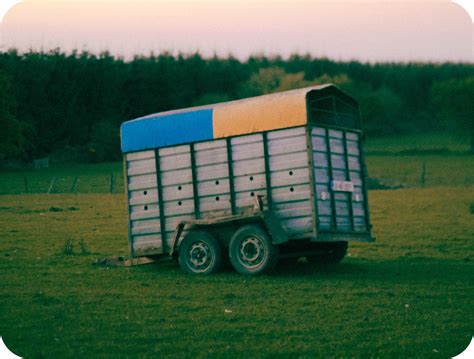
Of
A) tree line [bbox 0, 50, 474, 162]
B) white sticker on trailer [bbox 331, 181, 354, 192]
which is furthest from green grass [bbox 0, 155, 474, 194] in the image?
white sticker on trailer [bbox 331, 181, 354, 192]

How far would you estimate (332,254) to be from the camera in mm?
18719

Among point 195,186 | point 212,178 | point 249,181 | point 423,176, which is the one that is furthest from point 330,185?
point 423,176

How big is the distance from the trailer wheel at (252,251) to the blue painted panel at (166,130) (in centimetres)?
225

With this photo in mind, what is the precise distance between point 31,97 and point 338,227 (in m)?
27.5

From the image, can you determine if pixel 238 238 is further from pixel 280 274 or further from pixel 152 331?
pixel 152 331

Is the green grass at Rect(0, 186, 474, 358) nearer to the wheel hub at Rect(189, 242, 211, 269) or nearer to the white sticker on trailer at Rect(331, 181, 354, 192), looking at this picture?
the wheel hub at Rect(189, 242, 211, 269)

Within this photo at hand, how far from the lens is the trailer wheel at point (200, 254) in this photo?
1725 cm

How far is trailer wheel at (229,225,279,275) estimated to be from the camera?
54.1ft

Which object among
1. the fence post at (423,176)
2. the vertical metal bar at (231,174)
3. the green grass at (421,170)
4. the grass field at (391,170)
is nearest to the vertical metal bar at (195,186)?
the vertical metal bar at (231,174)

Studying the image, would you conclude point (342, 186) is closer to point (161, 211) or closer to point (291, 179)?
point (291, 179)

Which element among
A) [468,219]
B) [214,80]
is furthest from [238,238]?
[214,80]

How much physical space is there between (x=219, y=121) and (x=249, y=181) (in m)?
1.42

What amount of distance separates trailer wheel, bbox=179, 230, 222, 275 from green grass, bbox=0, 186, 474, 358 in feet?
1.01

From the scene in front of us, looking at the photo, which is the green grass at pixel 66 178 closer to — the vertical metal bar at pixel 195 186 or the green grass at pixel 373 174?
the green grass at pixel 373 174
